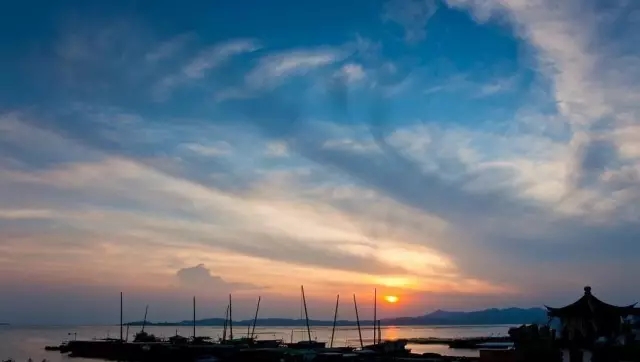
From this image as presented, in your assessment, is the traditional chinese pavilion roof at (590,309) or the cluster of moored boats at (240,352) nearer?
the traditional chinese pavilion roof at (590,309)

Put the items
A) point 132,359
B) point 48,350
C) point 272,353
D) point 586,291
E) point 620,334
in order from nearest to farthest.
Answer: point 620,334 < point 586,291 < point 272,353 < point 132,359 < point 48,350

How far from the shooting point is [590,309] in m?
50.8

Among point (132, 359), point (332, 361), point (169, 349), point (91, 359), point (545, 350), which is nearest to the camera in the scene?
point (545, 350)

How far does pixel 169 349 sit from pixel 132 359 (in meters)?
8.07

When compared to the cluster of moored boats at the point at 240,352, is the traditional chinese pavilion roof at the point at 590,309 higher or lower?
higher

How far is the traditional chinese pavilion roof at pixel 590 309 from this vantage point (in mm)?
50812

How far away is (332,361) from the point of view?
5716 centimetres

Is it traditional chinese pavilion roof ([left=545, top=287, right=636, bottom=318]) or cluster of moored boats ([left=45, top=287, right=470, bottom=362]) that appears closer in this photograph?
traditional chinese pavilion roof ([left=545, top=287, right=636, bottom=318])

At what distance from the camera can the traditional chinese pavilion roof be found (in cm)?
5081

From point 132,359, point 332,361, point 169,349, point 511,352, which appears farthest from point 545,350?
point 132,359

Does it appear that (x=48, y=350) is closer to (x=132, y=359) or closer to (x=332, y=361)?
(x=132, y=359)

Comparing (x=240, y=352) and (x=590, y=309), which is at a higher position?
(x=590, y=309)

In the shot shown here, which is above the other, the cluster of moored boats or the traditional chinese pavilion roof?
the traditional chinese pavilion roof

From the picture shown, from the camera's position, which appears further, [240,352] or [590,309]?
[240,352]
